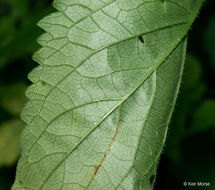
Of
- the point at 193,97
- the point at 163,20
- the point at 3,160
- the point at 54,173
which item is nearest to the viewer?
the point at 54,173

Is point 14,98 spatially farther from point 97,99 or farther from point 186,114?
point 97,99

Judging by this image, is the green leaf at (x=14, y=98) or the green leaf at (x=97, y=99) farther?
the green leaf at (x=14, y=98)

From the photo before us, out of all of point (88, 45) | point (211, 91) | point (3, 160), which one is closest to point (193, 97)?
point (211, 91)

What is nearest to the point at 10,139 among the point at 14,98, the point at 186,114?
the point at 14,98

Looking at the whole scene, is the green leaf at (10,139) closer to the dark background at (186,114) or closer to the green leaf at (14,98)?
the dark background at (186,114)

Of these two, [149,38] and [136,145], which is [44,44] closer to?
[149,38]

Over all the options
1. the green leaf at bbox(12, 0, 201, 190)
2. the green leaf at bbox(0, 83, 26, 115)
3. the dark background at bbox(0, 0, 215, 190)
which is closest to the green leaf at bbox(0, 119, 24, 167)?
the dark background at bbox(0, 0, 215, 190)

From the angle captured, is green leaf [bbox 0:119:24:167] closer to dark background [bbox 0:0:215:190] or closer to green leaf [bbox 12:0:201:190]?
dark background [bbox 0:0:215:190]

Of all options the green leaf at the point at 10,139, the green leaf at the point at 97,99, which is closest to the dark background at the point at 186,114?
the green leaf at the point at 10,139
